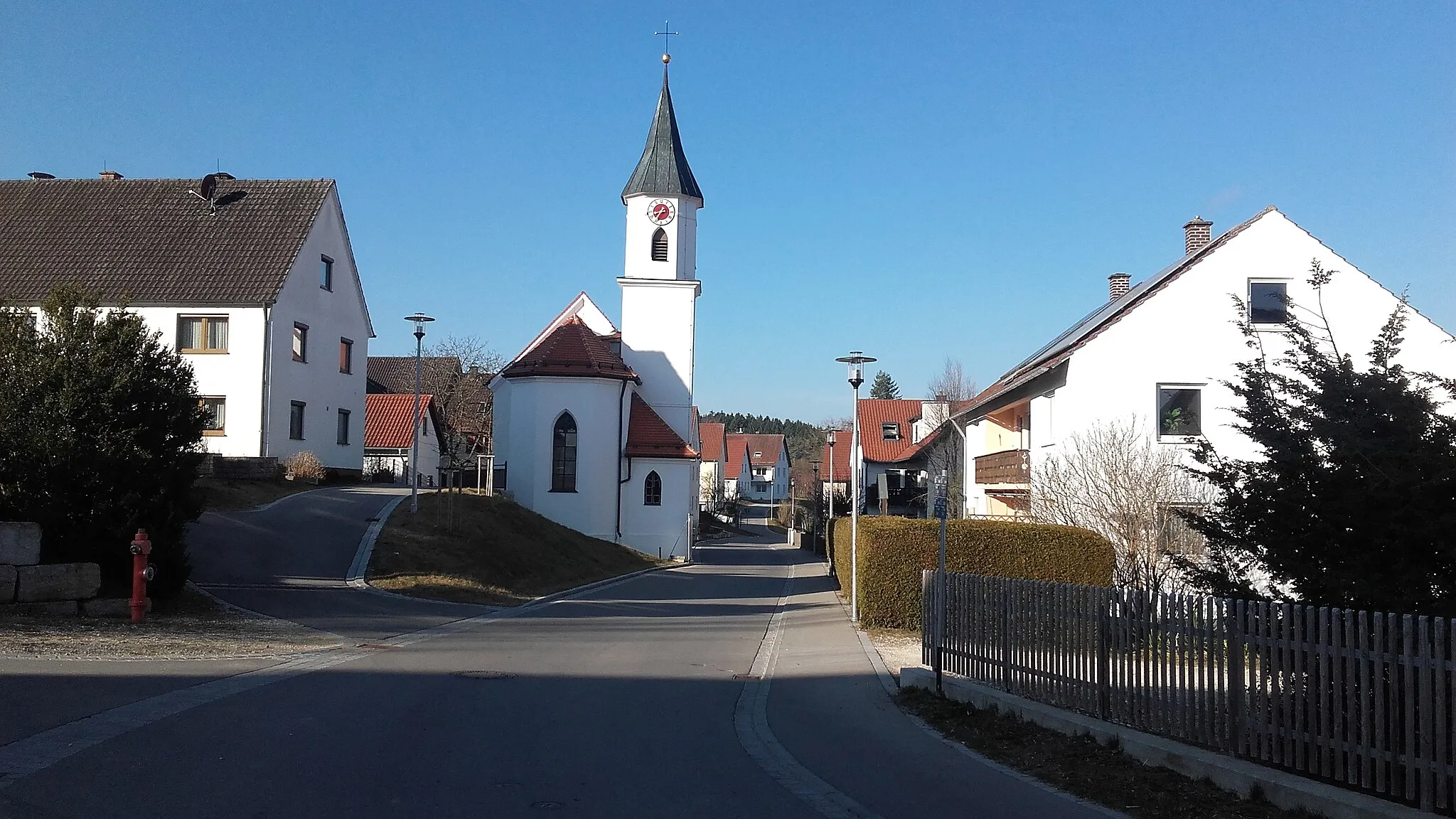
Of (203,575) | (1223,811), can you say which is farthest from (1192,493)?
(203,575)

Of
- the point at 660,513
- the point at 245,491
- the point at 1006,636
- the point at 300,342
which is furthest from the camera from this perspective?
the point at 660,513

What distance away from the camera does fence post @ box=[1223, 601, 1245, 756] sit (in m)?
7.47

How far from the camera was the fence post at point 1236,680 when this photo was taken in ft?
24.5

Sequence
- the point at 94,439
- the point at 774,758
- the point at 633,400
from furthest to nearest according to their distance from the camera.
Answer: the point at 633,400
the point at 94,439
the point at 774,758

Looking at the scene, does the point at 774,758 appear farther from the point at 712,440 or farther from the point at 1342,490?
the point at 712,440

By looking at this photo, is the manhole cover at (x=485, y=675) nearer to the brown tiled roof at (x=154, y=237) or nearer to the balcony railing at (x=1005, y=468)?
the balcony railing at (x=1005, y=468)

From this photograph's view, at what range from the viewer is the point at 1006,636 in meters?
10.8

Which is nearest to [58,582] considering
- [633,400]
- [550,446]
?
[550,446]

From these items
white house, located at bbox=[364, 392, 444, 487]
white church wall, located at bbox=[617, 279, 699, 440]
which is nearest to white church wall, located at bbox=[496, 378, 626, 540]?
white church wall, located at bbox=[617, 279, 699, 440]

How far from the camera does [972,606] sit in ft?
38.3

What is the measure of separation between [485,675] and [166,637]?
15.1 ft

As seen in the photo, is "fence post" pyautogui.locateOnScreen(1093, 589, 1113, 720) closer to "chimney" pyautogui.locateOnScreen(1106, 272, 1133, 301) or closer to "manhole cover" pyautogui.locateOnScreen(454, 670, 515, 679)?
"manhole cover" pyautogui.locateOnScreen(454, 670, 515, 679)

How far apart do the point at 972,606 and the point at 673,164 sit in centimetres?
3784

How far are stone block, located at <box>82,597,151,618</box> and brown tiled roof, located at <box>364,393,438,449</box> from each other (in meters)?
36.8
